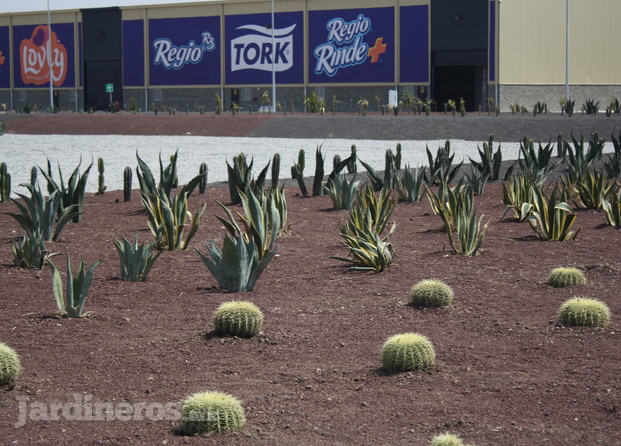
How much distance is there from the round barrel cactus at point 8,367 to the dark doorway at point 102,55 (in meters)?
54.8

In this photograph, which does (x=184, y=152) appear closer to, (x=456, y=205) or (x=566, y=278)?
(x=456, y=205)

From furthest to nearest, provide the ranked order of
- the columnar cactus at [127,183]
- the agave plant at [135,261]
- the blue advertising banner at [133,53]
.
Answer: the blue advertising banner at [133,53]
the columnar cactus at [127,183]
the agave plant at [135,261]

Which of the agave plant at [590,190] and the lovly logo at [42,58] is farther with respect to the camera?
the lovly logo at [42,58]

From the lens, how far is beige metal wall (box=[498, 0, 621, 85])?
4938cm

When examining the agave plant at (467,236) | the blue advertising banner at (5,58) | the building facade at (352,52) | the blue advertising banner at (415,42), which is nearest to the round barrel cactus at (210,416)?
the agave plant at (467,236)

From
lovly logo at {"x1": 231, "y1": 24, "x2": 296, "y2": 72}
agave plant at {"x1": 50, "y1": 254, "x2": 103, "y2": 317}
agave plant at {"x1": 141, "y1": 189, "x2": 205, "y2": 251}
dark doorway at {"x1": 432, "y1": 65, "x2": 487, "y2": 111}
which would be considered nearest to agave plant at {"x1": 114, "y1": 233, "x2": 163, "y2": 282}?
agave plant at {"x1": 141, "y1": 189, "x2": 205, "y2": 251}

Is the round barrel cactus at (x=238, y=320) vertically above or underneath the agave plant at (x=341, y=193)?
underneath

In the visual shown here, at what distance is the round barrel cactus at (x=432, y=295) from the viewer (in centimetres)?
632

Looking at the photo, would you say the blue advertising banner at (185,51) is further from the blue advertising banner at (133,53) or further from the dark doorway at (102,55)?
the dark doorway at (102,55)

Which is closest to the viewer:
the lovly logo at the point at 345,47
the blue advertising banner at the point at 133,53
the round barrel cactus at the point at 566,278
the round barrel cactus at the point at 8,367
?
the round barrel cactus at the point at 8,367

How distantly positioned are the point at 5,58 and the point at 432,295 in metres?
61.0

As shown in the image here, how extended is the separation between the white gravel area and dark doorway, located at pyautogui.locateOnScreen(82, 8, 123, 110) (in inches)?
1096

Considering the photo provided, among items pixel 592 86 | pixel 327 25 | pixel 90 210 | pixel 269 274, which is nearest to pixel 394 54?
pixel 327 25

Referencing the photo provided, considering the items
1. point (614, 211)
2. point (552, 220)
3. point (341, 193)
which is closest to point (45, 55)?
point (341, 193)
